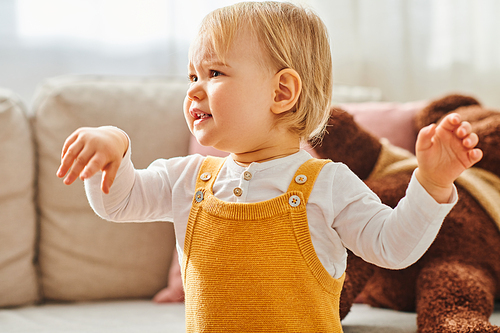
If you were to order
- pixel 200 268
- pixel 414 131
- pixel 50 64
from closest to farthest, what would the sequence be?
pixel 200 268, pixel 414 131, pixel 50 64

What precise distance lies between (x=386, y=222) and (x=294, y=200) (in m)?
0.13

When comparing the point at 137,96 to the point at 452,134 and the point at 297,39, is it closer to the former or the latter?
the point at 297,39

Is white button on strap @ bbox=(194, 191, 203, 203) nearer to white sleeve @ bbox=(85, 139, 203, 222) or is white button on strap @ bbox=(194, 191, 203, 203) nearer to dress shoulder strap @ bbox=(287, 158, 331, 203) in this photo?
white sleeve @ bbox=(85, 139, 203, 222)

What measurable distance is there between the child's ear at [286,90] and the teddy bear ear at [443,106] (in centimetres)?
56

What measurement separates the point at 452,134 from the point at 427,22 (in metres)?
1.44

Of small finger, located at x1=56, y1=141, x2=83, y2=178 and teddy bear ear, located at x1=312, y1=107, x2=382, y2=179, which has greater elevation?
small finger, located at x1=56, y1=141, x2=83, y2=178

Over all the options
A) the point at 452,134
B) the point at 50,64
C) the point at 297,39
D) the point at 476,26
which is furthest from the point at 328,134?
the point at 476,26

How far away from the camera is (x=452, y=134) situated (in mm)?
551

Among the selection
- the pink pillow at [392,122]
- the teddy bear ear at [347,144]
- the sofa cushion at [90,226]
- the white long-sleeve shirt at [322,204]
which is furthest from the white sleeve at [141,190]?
the pink pillow at [392,122]

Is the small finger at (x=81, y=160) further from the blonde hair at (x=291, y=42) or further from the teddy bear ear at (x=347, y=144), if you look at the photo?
the teddy bear ear at (x=347, y=144)

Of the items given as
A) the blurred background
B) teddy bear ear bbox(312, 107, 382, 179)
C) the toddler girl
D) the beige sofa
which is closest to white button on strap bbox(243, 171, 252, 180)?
the toddler girl

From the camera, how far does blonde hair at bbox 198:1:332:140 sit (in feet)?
2.24

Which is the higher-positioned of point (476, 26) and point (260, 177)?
point (476, 26)

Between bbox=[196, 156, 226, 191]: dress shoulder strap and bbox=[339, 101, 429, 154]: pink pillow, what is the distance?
0.57 metres
